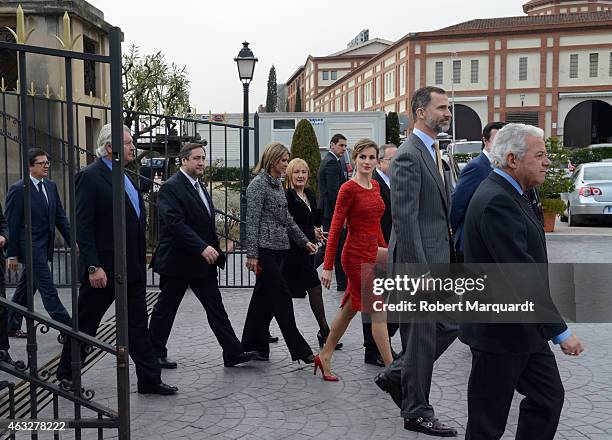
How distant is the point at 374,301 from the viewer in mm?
5426

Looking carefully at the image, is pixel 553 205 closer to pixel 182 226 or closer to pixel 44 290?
pixel 182 226

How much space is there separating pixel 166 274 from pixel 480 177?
8.68 ft

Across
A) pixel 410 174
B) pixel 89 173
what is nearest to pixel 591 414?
pixel 410 174

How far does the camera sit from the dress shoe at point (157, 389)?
5227mm

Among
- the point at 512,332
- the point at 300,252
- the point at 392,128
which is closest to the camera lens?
the point at 512,332

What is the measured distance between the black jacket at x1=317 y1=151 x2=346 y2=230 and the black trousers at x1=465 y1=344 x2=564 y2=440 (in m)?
6.34

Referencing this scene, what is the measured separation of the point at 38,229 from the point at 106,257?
1.78 meters

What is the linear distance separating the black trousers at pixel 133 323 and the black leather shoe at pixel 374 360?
1793mm

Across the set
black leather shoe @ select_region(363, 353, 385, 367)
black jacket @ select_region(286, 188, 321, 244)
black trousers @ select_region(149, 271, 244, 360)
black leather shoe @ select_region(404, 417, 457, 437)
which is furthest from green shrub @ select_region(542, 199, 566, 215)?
black leather shoe @ select_region(404, 417, 457, 437)

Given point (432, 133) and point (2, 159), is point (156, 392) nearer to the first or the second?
point (432, 133)

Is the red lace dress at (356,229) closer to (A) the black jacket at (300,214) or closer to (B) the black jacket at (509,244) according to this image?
(A) the black jacket at (300,214)

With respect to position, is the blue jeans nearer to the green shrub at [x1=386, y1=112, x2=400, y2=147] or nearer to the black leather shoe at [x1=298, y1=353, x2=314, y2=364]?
the black leather shoe at [x1=298, y1=353, x2=314, y2=364]

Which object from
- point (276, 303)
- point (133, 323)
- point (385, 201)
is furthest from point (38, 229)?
point (385, 201)

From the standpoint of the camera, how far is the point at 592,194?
53.4 ft
